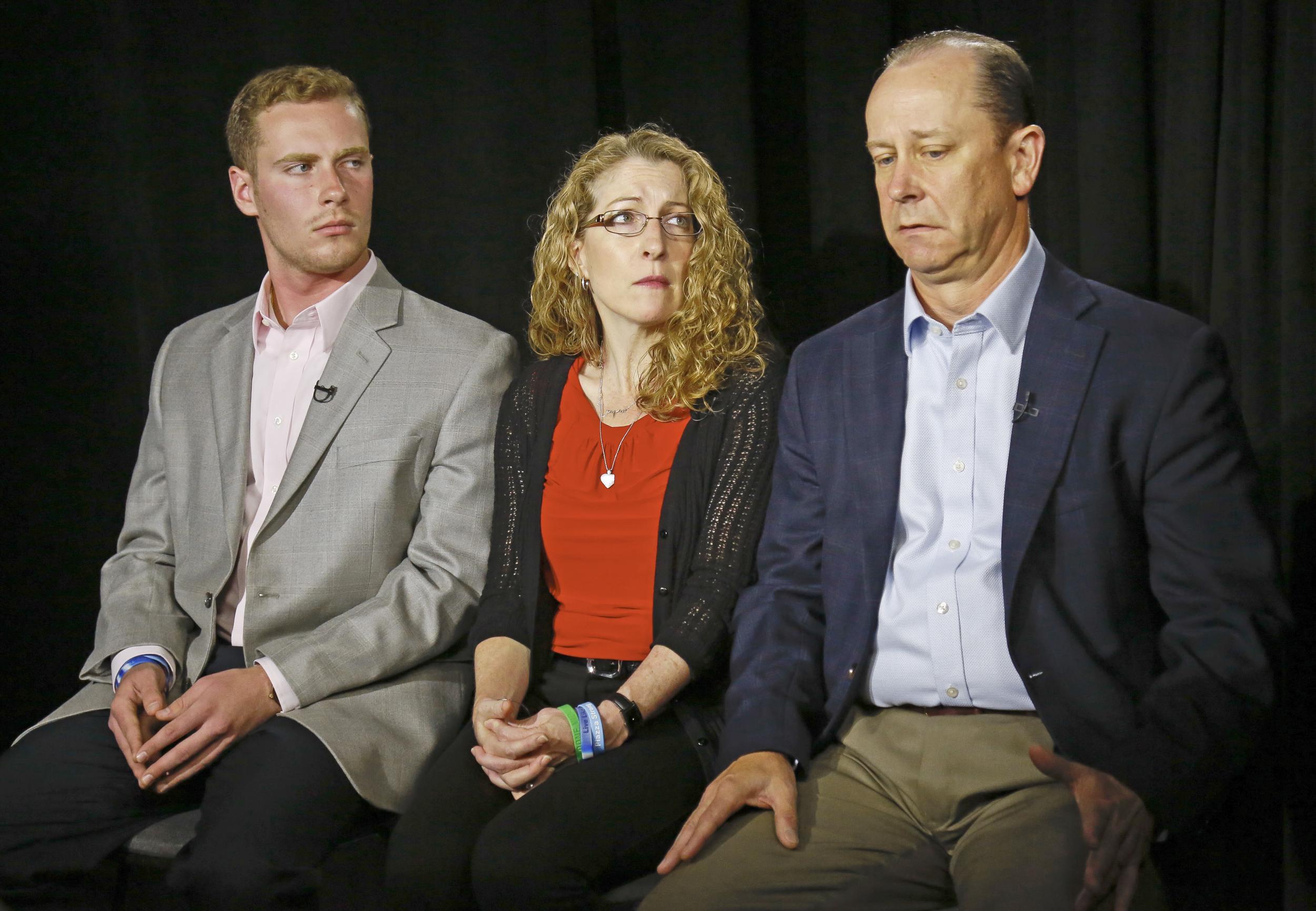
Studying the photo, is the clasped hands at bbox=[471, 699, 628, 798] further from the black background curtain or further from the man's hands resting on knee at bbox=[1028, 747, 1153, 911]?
the black background curtain

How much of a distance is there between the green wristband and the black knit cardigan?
0.67 ft

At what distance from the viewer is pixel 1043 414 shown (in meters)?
1.73

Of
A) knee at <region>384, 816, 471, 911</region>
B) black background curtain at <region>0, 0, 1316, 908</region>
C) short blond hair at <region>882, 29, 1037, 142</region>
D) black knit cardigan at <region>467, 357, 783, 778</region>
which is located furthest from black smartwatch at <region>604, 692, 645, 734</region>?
short blond hair at <region>882, 29, 1037, 142</region>

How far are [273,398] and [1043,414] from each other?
62.4 inches

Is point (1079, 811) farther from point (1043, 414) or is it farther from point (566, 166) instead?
point (566, 166)

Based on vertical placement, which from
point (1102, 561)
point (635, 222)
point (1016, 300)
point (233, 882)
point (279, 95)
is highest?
point (279, 95)

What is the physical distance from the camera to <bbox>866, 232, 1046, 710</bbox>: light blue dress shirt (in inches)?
69.5

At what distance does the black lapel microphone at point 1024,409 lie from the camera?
174 centimetres

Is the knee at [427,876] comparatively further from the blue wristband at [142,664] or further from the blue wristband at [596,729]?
the blue wristband at [142,664]

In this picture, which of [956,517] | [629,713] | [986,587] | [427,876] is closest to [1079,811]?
[986,587]

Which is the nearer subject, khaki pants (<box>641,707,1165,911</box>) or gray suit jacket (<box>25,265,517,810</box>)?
khaki pants (<box>641,707,1165,911</box>)

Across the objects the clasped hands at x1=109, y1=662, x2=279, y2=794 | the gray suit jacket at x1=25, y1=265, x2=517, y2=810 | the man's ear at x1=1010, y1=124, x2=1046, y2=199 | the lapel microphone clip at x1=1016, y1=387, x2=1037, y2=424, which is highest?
the man's ear at x1=1010, y1=124, x2=1046, y2=199

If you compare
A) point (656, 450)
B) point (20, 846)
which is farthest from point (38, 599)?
point (656, 450)

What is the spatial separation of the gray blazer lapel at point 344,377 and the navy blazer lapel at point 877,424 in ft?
3.33
